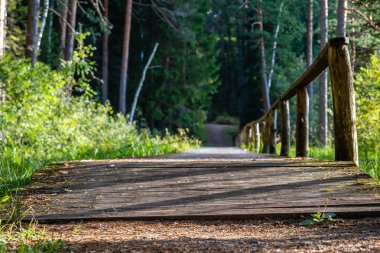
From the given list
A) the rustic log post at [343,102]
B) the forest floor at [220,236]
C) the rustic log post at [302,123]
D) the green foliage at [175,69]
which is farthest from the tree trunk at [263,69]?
the forest floor at [220,236]

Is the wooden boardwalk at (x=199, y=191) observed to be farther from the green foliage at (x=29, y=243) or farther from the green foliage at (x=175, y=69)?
the green foliage at (x=175, y=69)

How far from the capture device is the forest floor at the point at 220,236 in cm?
251

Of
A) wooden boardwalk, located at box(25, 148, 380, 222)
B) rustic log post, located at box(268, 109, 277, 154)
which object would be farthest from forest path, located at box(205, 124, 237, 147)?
wooden boardwalk, located at box(25, 148, 380, 222)

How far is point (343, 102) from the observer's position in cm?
474

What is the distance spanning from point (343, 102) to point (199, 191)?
1.87 meters

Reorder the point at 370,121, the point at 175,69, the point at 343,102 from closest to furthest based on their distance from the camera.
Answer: the point at 343,102, the point at 370,121, the point at 175,69

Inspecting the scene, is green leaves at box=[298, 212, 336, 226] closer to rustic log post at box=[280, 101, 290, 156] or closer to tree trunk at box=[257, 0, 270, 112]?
rustic log post at box=[280, 101, 290, 156]

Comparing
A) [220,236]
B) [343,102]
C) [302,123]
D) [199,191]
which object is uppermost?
[343,102]

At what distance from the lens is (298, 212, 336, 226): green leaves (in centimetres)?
314

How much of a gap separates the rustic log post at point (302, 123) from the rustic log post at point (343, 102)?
1.71 meters

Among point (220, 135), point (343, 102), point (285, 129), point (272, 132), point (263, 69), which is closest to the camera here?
point (343, 102)

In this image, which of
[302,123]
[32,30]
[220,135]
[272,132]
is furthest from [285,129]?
[220,135]

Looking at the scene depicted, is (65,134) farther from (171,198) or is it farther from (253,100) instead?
(253,100)

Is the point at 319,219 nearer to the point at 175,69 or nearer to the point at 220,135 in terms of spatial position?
the point at 175,69
